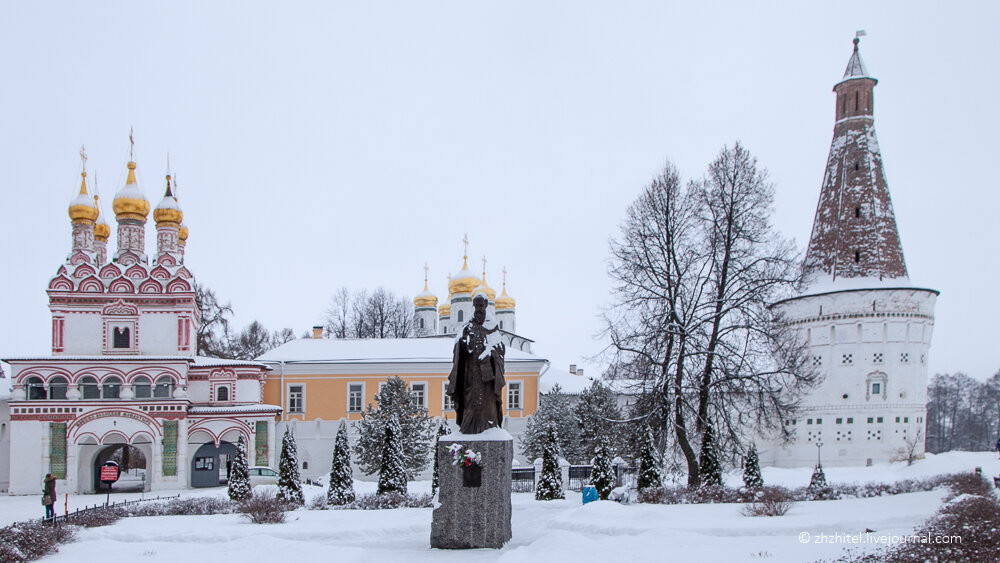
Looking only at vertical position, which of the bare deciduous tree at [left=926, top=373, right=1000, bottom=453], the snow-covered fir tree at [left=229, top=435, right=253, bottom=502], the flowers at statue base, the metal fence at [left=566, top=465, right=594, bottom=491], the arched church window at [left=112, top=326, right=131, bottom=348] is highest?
the arched church window at [left=112, top=326, right=131, bottom=348]

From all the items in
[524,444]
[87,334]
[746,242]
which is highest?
[746,242]

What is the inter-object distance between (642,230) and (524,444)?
48.4 feet

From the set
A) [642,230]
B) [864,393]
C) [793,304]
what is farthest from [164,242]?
[864,393]

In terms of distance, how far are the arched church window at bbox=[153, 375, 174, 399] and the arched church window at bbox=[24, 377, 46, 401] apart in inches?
144

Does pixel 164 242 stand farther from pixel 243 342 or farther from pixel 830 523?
A: pixel 830 523

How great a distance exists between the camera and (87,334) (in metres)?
27.5

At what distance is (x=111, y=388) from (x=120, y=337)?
1891 mm

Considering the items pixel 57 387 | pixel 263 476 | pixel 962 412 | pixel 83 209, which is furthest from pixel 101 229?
pixel 962 412

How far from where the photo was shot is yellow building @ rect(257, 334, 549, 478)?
3256cm

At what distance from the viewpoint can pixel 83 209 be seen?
29781mm

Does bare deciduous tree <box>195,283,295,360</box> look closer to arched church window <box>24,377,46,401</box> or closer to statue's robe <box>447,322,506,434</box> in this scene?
arched church window <box>24,377,46,401</box>

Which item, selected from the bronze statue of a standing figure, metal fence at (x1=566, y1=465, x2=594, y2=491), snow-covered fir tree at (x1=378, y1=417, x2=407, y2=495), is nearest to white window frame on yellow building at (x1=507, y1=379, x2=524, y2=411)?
metal fence at (x1=566, y1=465, x2=594, y2=491)

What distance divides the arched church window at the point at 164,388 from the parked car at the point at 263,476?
14.3ft

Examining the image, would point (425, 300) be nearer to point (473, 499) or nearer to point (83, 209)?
point (83, 209)
